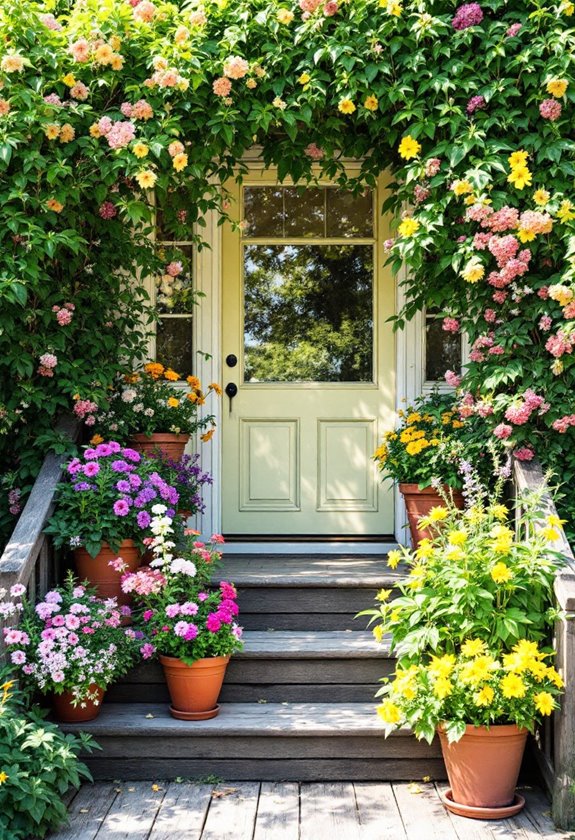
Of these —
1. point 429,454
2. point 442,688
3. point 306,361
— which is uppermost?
point 306,361

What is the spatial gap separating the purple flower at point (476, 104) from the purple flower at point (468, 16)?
273 mm

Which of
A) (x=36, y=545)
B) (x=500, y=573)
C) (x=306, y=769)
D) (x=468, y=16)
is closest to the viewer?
(x=500, y=573)

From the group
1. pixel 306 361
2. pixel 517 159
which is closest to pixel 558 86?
pixel 517 159

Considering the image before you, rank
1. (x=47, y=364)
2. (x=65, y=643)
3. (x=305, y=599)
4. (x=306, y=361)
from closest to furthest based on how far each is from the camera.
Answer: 1. (x=65, y=643)
2. (x=47, y=364)
3. (x=305, y=599)
4. (x=306, y=361)

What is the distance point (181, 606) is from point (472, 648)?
3.58ft

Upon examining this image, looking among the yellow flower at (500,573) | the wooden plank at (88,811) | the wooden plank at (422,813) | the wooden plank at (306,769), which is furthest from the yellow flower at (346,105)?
the wooden plank at (88,811)

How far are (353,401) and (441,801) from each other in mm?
2203

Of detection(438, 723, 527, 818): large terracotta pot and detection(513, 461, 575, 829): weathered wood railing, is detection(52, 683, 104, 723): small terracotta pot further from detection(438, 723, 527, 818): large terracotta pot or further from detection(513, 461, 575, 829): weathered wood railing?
detection(513, 461, 575, 829): weathered wood railing

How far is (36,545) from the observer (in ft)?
11.3

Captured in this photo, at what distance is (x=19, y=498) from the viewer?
393 centimetres

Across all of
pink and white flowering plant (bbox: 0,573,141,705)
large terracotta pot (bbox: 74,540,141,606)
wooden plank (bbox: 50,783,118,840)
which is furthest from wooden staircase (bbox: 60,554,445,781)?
large terracotta pot (bbox: 74,540,141,606)

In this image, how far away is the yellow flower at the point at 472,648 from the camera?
9.64ft

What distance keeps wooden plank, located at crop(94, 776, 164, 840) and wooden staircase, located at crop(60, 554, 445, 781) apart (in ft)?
0.27

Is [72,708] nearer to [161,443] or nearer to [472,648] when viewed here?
[161,443]
